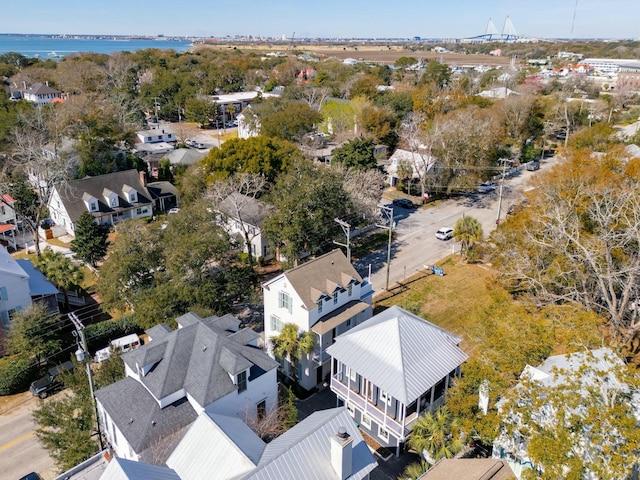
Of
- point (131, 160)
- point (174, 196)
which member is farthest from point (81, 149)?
point (174, 196)

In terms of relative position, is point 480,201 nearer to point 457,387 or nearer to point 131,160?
point 457,387

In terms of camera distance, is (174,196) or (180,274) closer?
(180,274)

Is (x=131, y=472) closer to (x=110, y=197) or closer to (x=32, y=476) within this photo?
(x=32, y=476)

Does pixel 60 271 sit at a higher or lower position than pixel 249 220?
lower

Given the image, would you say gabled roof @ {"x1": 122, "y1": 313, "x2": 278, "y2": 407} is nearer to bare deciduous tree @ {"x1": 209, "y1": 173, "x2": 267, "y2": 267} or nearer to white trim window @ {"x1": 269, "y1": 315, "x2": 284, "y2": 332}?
white trim window @ {"x1": 269, "y1": 315, "x2": 284, "y2": 332}

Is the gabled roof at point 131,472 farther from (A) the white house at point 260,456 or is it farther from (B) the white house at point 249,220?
(B) the white house at point 249,220

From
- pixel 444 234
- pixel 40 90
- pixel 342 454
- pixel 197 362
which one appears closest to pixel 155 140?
pixel 40 90
